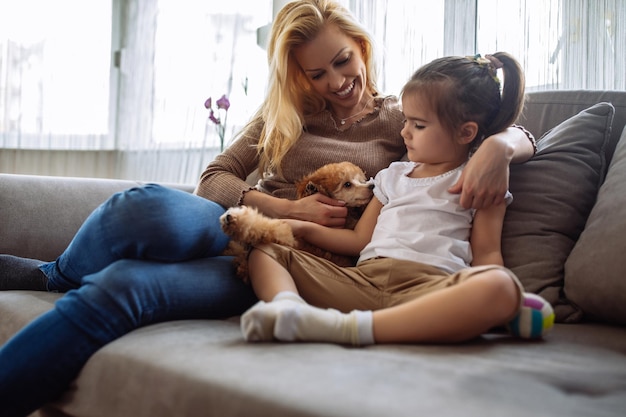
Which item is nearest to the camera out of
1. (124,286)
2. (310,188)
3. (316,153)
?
(124,286)

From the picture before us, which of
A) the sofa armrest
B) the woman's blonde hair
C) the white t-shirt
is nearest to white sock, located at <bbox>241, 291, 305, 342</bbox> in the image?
the white t-shirt

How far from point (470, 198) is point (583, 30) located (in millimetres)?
961

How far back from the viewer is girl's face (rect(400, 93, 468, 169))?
1294mm

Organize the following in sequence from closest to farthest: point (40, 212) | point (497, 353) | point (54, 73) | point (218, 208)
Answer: point (497, 353)
point (218, 208)
point (40, 212)
point (54, 73)

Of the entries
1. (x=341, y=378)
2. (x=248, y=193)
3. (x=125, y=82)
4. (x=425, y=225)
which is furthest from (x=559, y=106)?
(x=125, y=82)

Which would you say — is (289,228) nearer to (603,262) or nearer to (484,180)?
(484,180)


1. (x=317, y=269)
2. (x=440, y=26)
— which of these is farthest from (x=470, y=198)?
(x=440, y=26)

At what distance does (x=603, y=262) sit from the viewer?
113cm

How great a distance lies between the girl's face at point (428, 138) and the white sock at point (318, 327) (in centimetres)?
49

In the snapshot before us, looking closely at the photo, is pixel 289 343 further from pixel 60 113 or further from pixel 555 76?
pixel 60 113

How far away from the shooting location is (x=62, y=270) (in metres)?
1.37

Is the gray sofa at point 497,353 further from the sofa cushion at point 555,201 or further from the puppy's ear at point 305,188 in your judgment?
the puppy's ear at point 305,188

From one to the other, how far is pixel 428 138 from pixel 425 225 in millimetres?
188

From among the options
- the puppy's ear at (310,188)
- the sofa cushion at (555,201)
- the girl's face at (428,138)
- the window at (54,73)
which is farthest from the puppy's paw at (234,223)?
the window at (54,73)
